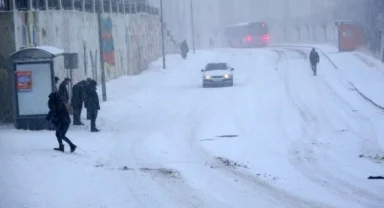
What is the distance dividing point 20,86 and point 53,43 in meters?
7.45

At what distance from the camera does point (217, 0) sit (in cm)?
14012

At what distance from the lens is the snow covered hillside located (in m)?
13.3

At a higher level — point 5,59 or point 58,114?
point 5,59

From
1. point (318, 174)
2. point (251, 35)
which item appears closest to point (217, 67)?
point (318, 174)

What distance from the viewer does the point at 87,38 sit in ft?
125

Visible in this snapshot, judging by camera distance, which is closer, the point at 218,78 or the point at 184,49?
the point at 218,78

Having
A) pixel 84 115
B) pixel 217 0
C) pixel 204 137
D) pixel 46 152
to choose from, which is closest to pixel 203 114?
pixel 84 115

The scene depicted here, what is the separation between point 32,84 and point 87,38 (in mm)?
14505

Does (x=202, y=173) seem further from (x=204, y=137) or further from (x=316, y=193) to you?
(x=204, y=137)

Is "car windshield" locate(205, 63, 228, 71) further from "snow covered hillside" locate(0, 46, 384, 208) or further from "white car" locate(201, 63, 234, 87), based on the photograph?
"snow covered hillside" locate(0, 46, 384, 208)

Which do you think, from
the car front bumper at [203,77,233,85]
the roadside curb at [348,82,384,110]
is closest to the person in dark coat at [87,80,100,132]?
the roadside curb at [348,82,384,110]

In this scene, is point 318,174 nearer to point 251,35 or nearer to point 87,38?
point 87,38

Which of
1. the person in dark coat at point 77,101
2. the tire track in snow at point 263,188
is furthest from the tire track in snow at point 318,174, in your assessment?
the person in dark coat at point 77,101

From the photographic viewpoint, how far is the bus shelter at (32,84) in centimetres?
2392
